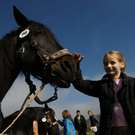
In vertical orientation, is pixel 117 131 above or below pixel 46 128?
above

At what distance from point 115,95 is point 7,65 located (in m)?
1.77

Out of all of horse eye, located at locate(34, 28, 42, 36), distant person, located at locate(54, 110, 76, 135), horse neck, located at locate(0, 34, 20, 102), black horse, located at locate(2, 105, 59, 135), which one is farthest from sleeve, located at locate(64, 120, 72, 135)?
horse eye, located at locate(34, 28, 42, 36)

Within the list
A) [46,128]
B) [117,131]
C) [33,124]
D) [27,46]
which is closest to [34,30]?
[27,46]

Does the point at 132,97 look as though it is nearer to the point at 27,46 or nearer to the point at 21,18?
the point at 27,46

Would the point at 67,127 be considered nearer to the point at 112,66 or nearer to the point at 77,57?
the point at 77,57

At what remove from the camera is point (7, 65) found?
2586 mm

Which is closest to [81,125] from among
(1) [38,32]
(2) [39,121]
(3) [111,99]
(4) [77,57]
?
(2) [39,121]

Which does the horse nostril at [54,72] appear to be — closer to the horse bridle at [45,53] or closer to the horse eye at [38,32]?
the horse bridle at [45,53]

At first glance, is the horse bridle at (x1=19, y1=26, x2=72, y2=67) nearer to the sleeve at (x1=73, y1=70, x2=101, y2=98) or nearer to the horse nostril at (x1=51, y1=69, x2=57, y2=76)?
the horse nostril at (x1=51, y1=69, x2=57, y2=76)

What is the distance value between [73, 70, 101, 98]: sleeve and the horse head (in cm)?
11

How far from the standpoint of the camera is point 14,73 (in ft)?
8.72

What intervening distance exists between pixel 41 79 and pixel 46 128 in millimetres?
5150

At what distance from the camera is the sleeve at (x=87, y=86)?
2.34 metres

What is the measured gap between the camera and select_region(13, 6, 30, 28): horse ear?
287cm
